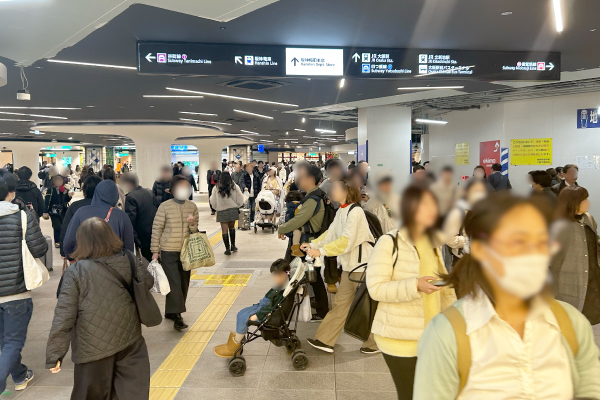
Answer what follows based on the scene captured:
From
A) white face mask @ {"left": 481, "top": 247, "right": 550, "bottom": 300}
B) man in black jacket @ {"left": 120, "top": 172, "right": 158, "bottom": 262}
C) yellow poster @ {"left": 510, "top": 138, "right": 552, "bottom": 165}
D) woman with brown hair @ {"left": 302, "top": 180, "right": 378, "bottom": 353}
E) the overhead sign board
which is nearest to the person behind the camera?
white face mask @ {"left": 481, "top": 247, "right": 550, "bottom": 300}

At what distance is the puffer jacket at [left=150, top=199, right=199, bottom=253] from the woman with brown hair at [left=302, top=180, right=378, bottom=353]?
1.66 meters

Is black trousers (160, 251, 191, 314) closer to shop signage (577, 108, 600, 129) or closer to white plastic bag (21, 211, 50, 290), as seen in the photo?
white plastic bag (21, 211, 50, 290)

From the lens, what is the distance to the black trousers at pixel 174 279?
512cm

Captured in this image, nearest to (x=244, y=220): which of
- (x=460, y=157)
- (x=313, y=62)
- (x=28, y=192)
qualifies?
(x=28, y=192)

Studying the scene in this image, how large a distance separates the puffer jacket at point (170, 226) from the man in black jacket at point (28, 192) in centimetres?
332

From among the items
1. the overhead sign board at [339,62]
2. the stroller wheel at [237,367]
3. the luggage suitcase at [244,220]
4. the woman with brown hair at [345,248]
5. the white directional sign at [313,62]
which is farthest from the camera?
the luggage suitcase at [244,220]

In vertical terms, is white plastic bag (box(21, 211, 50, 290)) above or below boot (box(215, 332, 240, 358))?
above

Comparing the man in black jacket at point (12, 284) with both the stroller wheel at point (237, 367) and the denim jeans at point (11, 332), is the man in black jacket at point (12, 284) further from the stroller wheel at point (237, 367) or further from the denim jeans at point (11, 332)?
the stroller wheel at point (237, 367)

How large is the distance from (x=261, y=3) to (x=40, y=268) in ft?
11.7

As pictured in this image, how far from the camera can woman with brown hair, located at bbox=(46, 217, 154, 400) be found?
2756mm

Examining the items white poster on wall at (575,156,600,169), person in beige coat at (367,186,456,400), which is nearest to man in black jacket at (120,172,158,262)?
person in beige coat at (367,186,456,400)

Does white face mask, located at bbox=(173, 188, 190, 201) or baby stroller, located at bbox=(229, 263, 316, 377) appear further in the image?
white face mask, located at bbox=(173, 188, 190, 201)

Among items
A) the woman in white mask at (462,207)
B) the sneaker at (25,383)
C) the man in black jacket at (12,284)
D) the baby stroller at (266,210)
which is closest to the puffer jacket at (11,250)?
the man in black jacket at (12,284)

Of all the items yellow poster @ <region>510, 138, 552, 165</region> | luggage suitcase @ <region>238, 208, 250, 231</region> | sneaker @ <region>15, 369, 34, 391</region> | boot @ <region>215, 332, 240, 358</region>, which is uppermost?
yellow poster @ <region>510, 138, 552, 165</region>
